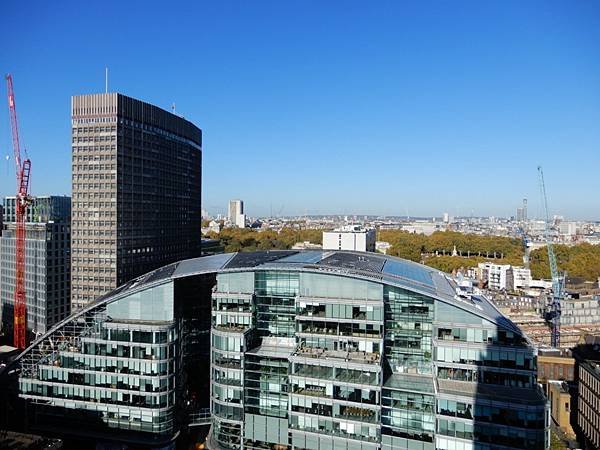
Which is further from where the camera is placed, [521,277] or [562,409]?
[521,277]

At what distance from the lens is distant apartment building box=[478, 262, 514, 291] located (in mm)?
103875

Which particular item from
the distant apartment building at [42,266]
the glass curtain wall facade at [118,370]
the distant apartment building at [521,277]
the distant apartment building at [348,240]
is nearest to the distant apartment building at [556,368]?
the glass curtain wall facade at [118,370]

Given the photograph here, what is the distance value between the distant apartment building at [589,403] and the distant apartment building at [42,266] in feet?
210

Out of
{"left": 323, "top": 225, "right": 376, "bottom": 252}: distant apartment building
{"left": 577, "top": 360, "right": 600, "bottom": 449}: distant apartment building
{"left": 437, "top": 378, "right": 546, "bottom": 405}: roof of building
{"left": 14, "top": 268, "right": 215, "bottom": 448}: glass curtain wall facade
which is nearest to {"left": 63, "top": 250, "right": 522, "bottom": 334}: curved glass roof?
{"left": 14, "top": 268, "right": 215, "bottom": 448}: glass curtain wall facade

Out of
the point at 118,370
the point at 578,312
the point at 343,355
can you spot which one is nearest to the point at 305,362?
the point at 343,355

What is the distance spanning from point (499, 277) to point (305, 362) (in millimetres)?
85463

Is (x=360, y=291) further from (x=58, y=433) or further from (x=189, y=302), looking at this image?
(x=58, y=433)

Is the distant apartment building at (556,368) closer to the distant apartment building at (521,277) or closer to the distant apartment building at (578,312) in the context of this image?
the distant apartment building at (578,312)

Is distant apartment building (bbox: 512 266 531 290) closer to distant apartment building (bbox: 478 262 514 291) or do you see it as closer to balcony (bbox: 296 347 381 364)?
distant apartment building (bbox: 478 262 514 291)

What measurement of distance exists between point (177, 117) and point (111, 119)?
57.9 ft

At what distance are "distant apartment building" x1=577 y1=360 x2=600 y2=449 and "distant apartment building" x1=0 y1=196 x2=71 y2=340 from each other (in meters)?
64.1

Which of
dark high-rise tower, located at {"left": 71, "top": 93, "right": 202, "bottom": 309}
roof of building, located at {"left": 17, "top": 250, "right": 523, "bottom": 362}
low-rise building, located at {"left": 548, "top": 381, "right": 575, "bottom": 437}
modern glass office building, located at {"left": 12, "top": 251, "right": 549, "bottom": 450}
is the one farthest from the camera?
dark high-rise tower, located at {"left": 71, "top": 93, "right": 202, "bottom": 309}

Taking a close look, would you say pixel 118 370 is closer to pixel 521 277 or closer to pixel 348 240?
pixel 348 240

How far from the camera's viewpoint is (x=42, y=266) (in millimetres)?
64312
